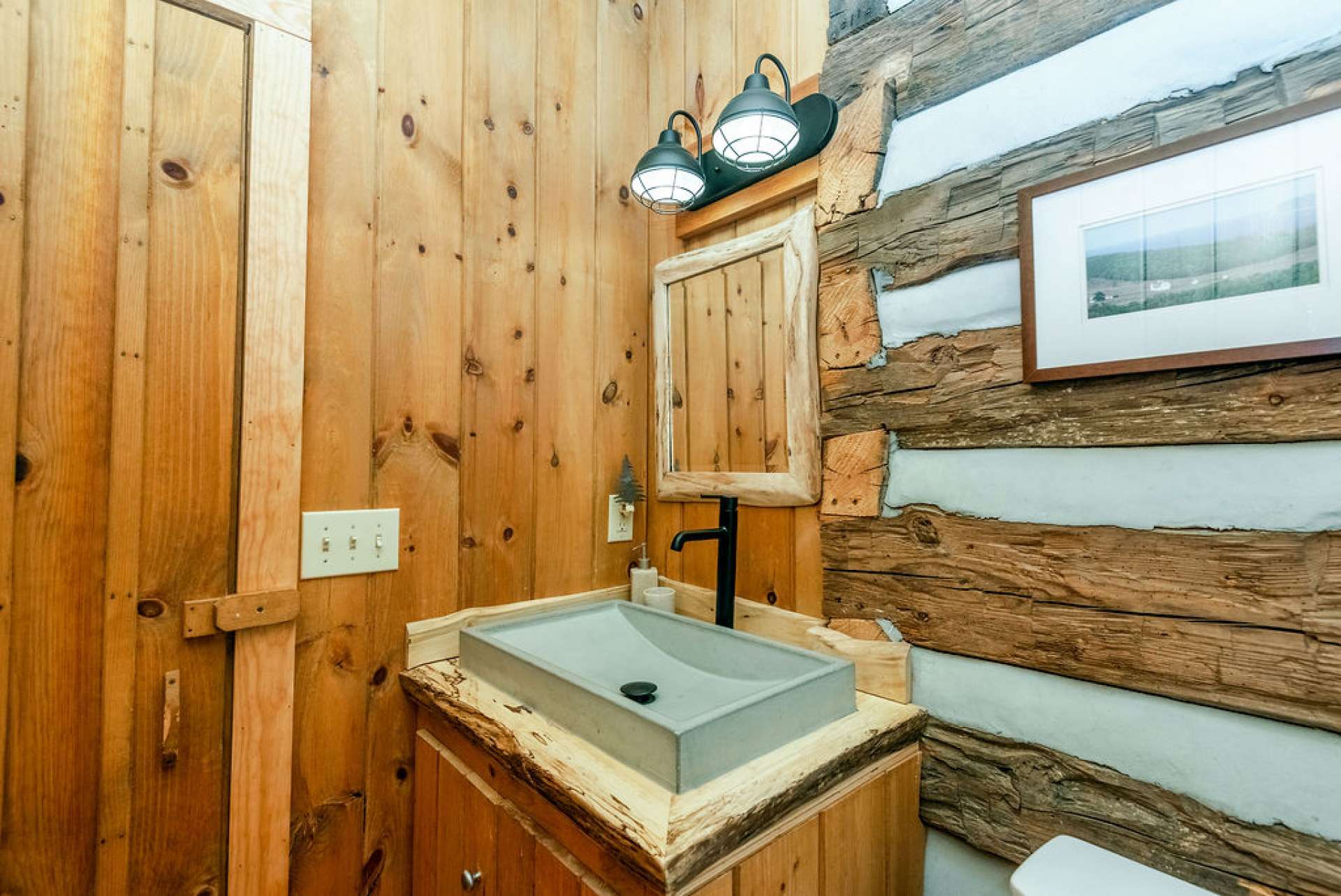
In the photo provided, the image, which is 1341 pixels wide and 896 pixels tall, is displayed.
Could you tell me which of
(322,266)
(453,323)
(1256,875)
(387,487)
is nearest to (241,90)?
(322,266)

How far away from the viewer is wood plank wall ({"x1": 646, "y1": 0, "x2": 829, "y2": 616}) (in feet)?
3.98

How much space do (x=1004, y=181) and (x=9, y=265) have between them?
1.46 metres

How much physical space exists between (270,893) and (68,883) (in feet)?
0.89

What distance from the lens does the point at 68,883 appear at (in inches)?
33.3

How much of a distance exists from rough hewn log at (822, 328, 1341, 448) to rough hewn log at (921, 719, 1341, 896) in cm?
46

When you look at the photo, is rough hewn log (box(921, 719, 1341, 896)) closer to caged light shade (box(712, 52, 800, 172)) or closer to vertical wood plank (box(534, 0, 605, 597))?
vertical wood plank (box(534, 0, 605, 597))

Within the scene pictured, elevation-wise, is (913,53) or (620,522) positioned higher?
(913,53)

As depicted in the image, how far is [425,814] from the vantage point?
3.65 feet

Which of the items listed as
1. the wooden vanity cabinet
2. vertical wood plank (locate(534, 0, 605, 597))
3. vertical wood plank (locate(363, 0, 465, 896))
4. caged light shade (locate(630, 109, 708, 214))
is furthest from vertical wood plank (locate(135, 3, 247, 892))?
caged light shade (locate(630, 109, 708, 214))

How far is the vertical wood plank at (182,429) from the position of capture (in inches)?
35.5

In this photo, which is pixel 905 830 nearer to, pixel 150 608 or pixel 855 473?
pixel 855 473

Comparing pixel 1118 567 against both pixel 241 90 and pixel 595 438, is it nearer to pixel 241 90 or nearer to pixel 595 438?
pixel 595 438

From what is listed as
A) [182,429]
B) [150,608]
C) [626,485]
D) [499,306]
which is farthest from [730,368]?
[150,608]

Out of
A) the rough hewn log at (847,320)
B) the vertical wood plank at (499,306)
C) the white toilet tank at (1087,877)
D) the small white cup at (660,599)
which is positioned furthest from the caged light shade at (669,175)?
the white toilet tank at (1087,877)
